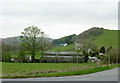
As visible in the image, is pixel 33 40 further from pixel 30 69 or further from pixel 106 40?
pixel 106 40

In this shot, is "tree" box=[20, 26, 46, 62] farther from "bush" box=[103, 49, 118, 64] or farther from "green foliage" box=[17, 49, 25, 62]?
"bush" box=[103, 49, 118, 64]

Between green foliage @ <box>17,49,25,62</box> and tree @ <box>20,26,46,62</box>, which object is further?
tree @ <box>20,26,46,62</box>

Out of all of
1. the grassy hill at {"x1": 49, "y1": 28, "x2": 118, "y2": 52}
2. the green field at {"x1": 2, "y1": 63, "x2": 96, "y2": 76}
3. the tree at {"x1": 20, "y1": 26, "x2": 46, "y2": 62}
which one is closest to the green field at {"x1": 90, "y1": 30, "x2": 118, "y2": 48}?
the grassy hill at {"x1": 49, "y1": 28, "x2": 118, "y2": 52}

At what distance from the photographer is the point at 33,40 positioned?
152 ft

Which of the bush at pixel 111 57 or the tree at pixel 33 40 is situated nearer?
the bush at pixel 111 57

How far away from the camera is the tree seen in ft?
148

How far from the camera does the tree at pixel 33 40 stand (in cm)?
4506

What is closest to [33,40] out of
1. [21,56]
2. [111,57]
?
[21,56]

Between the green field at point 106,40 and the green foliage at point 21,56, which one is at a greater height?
the green field at point 106,40

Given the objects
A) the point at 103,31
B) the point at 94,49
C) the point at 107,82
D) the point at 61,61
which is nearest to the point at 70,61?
the point at 61,61

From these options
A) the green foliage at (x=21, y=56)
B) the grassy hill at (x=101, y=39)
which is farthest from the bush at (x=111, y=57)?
the grassy hill at (x=101, y=39)

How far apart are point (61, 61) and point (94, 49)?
1254cm

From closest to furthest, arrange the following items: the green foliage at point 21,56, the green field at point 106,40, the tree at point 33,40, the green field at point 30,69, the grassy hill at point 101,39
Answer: the green field at point 30,69, the green foliage at point 21,56, the tree at point 33,40, the grassy hill at point 101,39, the green field at point 106,40

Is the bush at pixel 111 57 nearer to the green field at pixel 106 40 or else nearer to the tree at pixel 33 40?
the tree at pixel 33 40
